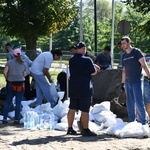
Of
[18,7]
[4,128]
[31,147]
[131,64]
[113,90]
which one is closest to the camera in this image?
[31,147]

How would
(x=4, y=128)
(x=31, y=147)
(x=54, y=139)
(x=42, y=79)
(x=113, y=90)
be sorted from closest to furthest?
(x=31, y=147) → (x=54, y=139) → (x=4, y=128) → (x=42, y=79) → (x=113, y=90)

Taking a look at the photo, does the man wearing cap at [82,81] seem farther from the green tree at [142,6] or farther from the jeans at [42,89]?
the green tree at [142,6]

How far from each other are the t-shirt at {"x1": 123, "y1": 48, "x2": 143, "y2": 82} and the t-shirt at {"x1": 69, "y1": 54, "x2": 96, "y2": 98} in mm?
918

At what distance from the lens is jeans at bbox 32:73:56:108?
1204cm

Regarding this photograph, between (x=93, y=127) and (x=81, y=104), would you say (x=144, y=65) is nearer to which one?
(x=81, y=104)

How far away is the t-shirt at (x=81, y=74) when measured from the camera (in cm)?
887

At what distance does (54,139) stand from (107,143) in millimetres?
987

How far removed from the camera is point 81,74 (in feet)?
29.1

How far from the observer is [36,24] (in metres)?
33.6

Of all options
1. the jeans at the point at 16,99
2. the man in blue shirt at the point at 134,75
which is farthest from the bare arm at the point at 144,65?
the jeans at the point at 16,99

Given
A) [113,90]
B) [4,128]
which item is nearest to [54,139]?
[4,128]

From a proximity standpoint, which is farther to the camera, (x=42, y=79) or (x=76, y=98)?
(x=42, y=79)

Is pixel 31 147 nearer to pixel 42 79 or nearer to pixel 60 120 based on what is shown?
pixel 60 120

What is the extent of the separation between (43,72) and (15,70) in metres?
1.60
